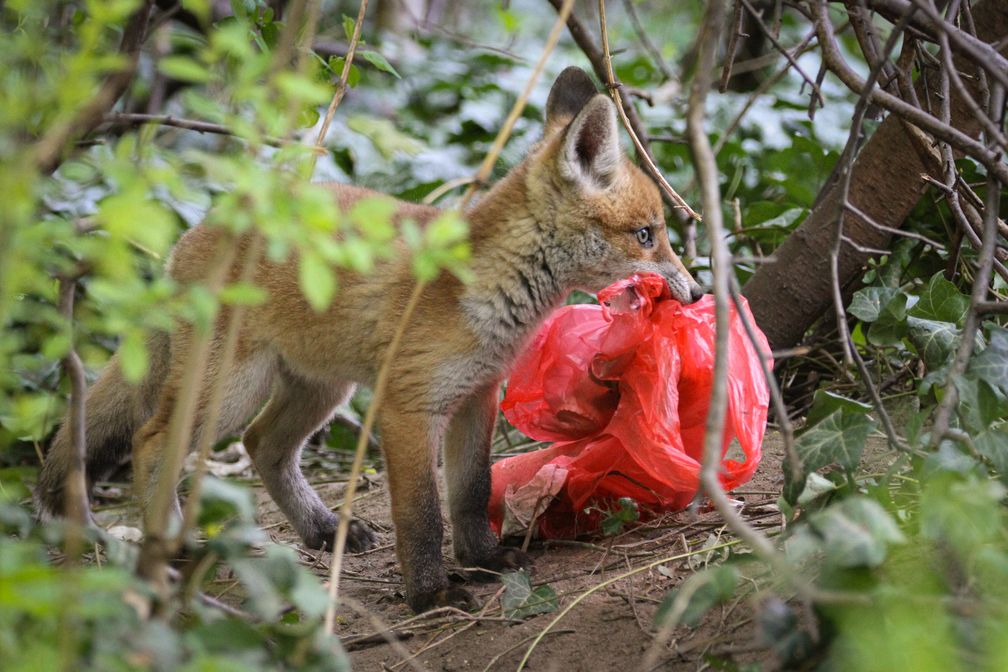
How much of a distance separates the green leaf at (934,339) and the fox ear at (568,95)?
5.46 feet

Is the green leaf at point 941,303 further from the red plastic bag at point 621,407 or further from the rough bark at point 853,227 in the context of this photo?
the rough bark at point 853,227

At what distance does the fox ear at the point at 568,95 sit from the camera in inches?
168

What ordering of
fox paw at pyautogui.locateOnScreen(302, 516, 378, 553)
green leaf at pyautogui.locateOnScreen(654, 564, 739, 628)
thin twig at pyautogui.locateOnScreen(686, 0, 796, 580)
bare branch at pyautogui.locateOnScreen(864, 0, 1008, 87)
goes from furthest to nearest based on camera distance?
fox paw at pyautogui.locateOnScreen(302, 516, 378, 553)
bare branch at pyautogui.locateOnScreen(864, 0, 1008, 87)
green leaf at pyautogui.locateOnScreen(654, 564, 739, 628)
thin twig at pyautogui.locateOnScreen(686, 0, 796, 580)

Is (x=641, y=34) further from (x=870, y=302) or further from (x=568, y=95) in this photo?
(x=870, y=302)

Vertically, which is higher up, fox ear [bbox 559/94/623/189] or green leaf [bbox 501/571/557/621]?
fox ear [bbox 559/94/623/189]

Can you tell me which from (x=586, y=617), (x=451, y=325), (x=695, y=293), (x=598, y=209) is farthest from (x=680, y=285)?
(x=586, y=617)

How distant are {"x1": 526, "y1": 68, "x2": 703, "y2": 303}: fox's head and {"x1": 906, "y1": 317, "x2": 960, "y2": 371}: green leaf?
829 millimetres

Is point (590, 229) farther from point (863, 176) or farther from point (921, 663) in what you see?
point (921, 663)

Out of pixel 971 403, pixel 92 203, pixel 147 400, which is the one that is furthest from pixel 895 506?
pixel 92 203

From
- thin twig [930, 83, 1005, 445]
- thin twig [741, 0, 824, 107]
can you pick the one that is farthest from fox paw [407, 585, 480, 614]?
thin twig [741, 0, 824, 107]

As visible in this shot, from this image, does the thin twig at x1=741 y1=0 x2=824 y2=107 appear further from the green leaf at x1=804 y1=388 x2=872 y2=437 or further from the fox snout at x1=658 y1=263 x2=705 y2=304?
the green leaf at x1=804 y1=388 x2=872 y2=437

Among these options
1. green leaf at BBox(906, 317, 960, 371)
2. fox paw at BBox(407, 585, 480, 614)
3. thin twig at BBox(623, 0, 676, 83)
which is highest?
thin twig at BBox(623, 0, 676, 83)

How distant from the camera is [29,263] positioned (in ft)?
5.55

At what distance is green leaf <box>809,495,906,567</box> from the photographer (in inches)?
73.5
